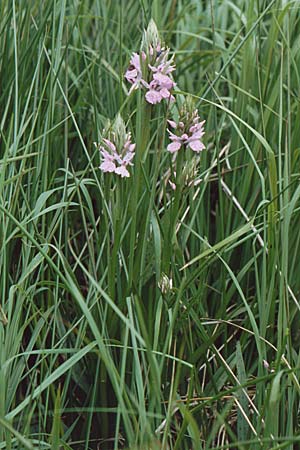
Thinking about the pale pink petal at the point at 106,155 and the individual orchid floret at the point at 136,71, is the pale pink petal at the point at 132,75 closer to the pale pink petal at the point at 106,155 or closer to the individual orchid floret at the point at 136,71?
the individual orchid floret at the point at 136,71

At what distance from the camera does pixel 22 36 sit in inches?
71.6

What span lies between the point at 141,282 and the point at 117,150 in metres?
0.28

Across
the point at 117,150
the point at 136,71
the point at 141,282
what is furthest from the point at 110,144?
the point at 141,282

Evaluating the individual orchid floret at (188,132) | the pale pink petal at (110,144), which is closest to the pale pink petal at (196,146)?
the individual orchid floret at (188,132)

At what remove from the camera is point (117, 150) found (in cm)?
127

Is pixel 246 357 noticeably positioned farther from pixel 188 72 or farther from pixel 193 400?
pixel 188 72

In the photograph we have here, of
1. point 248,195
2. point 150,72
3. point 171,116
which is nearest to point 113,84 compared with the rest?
point 171,116

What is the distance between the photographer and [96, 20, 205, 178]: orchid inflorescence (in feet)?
4.06

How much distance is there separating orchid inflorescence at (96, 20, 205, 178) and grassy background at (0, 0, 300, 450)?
58mm

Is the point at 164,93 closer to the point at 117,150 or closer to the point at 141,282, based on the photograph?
the point at 117,150

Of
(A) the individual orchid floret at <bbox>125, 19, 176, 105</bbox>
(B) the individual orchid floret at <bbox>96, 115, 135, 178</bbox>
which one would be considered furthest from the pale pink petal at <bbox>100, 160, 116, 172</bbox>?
(A) the individual orchid floret at <bbox>125, 19, 176, 105</bbox>

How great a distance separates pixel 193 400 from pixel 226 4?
133 centimetres

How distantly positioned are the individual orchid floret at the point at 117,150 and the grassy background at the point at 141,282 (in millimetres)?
57

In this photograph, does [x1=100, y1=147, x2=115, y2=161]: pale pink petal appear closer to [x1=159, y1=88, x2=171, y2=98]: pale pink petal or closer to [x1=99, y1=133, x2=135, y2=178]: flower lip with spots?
[x1=99, y1=133, x2=135, y2=178]: flower lip with spots
